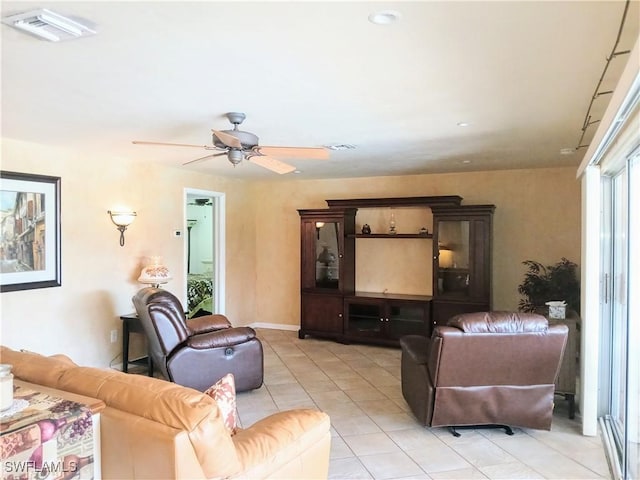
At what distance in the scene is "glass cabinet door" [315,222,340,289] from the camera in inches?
252

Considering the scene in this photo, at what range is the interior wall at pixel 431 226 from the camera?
5.73m

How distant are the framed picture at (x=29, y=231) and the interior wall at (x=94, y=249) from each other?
8 centimetres

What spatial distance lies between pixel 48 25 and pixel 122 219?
3225 millimetres

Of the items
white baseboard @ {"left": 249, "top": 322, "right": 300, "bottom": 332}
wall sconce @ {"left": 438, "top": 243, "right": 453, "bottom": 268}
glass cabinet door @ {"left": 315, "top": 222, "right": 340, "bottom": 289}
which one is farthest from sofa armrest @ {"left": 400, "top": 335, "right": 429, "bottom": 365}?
white baseboard @ {"left": 249, "top": 322, "right": 300, "bottom": 332}

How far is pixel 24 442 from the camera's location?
1587 millimetres

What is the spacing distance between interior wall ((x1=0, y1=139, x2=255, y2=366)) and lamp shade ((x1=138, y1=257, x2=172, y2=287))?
0.25 m

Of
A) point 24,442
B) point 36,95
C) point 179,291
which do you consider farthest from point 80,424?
point 179,291

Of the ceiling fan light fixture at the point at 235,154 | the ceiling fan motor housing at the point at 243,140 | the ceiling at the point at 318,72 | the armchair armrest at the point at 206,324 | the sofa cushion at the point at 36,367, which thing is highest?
the ceiling at the point at 318,72

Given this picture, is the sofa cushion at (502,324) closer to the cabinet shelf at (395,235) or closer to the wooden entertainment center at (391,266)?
the wooden entertainment center at (391,266)

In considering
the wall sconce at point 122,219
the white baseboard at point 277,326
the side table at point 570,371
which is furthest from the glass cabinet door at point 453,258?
the wall sconce at point 122,219

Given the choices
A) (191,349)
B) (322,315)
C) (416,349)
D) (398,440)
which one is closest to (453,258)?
(322,315)

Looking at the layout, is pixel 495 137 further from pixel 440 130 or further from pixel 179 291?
pixel 179 291

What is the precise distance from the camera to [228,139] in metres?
2.97

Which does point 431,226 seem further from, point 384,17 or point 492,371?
point 384,17
